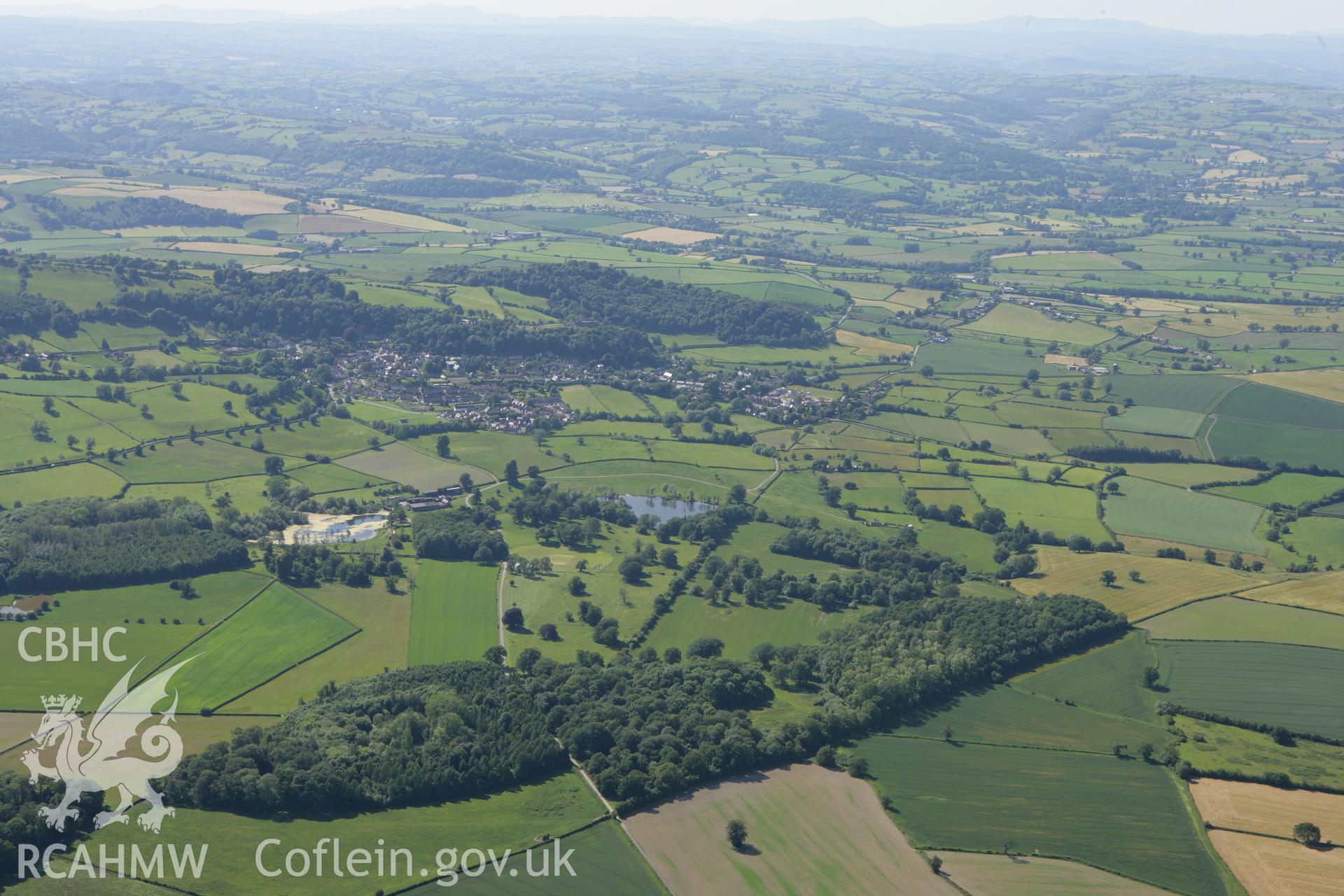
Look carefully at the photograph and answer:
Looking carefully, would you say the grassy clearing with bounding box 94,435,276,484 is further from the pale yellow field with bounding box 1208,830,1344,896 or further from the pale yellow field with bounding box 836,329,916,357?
the pale yellow field with bounding box 1208,830,1344,896

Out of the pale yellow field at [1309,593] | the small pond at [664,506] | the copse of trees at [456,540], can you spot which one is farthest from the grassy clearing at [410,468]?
the pale yellow field at [1309,593]

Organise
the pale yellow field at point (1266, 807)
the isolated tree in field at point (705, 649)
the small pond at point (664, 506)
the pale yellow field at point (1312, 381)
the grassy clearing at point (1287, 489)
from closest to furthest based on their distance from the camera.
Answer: the pale yellow field at point (1266, 807)
the isolated tree in field at point (705, 649)
the small pond at point (664, 506)
the grassy clearing at point (1287, 489)
the pale yellow field at point (1312, 381)

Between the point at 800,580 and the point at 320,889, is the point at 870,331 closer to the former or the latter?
the point at 800,580

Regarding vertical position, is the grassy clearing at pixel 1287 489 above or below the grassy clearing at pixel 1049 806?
above

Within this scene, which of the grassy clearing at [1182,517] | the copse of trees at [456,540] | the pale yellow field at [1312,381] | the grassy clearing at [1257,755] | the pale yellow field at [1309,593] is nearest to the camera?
the grassy clearing at [1257,755]

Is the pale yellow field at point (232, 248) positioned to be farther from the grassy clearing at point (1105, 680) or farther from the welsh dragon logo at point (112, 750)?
the grassy clearing at point (1105, 680)

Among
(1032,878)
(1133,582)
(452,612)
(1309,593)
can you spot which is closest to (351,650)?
(452,612)

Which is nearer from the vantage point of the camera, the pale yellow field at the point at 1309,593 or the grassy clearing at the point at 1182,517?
the pale yellow field at the point at 1309,593
